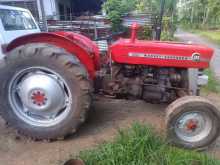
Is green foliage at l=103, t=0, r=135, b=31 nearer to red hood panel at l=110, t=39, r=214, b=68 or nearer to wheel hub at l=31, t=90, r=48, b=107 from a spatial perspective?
red hood panel at l=110, t=39, r=214, b=68

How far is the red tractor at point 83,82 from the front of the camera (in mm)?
3309

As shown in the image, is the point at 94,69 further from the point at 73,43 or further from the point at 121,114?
the point at 121,114

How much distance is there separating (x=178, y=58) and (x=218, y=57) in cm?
803

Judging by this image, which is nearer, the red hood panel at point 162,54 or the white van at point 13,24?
the red hood panel at point 162,54

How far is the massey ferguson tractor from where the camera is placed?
3.31 m

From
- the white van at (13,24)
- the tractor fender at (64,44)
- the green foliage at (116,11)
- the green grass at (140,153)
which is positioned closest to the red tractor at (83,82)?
the tractor fender at (64,44)

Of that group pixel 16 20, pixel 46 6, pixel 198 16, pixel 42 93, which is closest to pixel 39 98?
pixel 42 93

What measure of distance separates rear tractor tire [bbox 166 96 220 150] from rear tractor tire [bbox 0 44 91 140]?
94 cm

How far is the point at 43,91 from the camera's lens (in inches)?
134

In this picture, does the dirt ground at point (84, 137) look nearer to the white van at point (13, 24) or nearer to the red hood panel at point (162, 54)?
the red hood panel at point (162, 54)

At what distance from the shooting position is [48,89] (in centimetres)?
339

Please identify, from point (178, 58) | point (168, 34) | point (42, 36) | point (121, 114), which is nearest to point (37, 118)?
point (42, 36)

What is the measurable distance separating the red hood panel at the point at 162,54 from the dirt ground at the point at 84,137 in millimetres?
792

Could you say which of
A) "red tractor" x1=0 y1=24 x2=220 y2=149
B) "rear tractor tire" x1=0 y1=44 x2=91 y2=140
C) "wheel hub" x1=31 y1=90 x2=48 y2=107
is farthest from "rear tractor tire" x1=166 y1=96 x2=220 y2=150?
"wheel hub" x1=31 y1=90 x2=48 y2=107
